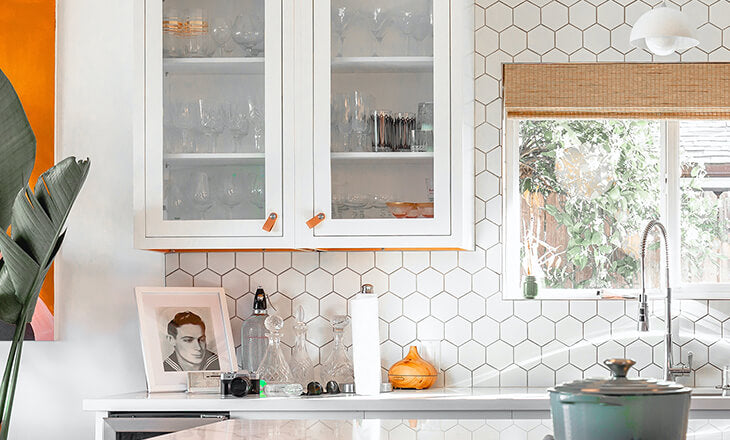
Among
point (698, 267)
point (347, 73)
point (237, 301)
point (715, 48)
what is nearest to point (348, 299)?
point (237, 301)

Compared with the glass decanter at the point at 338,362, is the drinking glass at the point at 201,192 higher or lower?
higher

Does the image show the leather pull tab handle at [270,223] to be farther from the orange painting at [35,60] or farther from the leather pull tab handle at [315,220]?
the orange painting at [35,60]

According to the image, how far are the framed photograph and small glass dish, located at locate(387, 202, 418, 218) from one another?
75 centimetres

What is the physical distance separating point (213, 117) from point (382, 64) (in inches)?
24.7

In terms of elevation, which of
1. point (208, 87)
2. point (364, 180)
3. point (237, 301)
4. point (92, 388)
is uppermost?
point (208, 87)

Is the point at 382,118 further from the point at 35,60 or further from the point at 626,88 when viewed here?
the point at 35,60

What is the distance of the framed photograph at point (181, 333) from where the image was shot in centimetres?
288

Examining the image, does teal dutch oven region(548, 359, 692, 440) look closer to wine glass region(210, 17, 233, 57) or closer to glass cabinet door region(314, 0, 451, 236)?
glass cabinet door region(314, 0, 451, 236)

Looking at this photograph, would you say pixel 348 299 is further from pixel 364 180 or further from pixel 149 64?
pixel 149 64

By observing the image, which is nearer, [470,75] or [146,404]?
[146,404]

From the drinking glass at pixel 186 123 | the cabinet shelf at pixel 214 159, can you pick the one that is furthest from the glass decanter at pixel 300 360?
the drinking glass at pixel 186 123

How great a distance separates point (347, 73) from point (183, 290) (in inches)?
39.0

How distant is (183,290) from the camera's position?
2.98 m

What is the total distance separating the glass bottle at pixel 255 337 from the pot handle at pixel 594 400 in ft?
7.17
